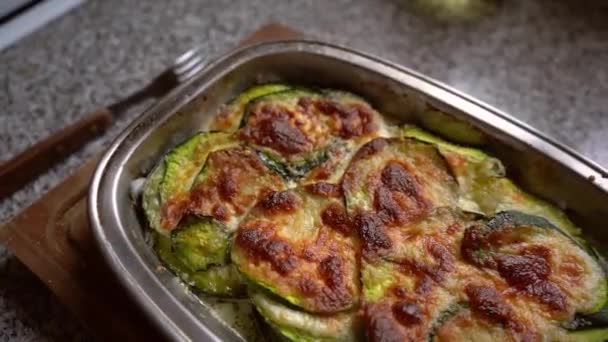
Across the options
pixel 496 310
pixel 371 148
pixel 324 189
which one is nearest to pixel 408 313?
pixel 496 310

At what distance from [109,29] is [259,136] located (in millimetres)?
1224

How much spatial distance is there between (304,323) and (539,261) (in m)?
0.61

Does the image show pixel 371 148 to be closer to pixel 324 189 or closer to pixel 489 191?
pixel 324 189

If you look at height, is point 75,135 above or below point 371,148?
below

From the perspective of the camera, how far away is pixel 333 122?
6.14 feet

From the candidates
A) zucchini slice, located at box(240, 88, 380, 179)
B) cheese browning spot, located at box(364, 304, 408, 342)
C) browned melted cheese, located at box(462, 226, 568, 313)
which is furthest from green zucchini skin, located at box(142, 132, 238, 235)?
browned melted cheese, located at box(462, 226, 568, 313)

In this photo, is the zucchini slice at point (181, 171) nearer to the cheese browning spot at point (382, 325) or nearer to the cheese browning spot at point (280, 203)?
the cheese browning spot at point (280, 203)

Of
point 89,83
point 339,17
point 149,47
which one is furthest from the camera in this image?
point 339,17

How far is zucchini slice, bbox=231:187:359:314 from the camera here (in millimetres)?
1450

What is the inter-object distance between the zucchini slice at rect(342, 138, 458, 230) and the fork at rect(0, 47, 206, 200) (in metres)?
0.71

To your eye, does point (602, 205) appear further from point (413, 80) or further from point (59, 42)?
point (59, 42)

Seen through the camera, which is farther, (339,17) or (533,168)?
(339,17)

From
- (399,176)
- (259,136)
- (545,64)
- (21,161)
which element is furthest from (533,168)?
(21,161)

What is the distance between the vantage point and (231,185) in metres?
1.68
